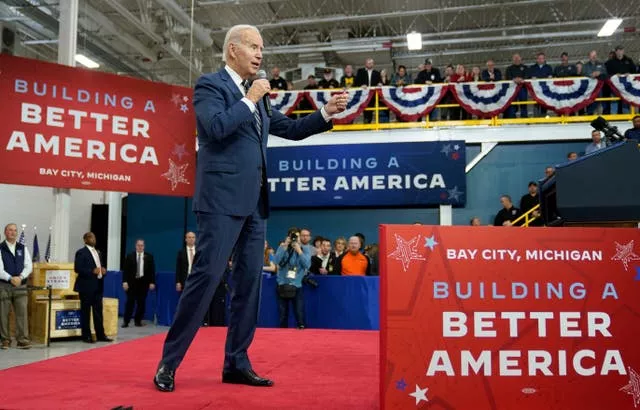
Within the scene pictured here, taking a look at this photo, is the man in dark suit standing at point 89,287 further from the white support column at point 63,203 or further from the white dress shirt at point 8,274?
the white support column at point 63,203

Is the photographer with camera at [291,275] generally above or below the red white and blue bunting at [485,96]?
below

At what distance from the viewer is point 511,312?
229 cm

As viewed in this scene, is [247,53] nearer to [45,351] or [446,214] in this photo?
[45,351]

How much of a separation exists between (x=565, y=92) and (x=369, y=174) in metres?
4.27

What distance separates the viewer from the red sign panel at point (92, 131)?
8062 millimetres

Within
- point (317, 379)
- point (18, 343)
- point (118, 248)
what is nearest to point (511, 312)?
point (317, 379)

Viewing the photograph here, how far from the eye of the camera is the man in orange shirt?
30.7ft

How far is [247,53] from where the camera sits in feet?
9.76

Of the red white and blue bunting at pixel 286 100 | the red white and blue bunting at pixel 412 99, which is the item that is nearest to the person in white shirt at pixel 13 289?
the red white and blue bunting at pixel 286 100

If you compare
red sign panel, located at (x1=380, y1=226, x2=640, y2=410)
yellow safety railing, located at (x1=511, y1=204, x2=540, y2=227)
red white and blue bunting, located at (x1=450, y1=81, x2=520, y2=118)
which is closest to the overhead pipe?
red white and blue bunting, located at (x1=450, y1=81, x2=520, y2=118)

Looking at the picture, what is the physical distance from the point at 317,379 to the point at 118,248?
495 inches

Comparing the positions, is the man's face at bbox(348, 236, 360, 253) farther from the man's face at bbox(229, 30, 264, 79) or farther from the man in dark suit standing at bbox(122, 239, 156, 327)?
the man's face at bbox(229, 30, 264, 79)

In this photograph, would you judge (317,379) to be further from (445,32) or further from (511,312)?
(445,32)

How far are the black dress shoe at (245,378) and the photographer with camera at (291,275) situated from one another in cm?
591
